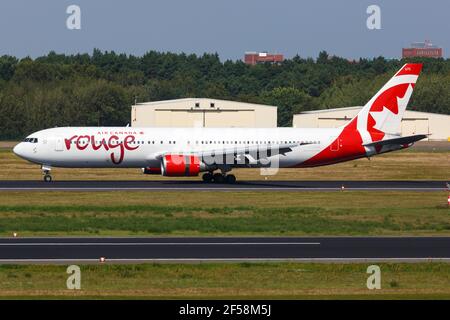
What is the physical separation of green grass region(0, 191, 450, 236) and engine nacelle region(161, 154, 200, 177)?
605cm

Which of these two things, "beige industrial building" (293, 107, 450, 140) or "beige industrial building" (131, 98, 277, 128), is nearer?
"beige industrial building" (131, 98, 277, 128)

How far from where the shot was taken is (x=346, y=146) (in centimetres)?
6706

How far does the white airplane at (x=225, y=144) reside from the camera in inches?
2562

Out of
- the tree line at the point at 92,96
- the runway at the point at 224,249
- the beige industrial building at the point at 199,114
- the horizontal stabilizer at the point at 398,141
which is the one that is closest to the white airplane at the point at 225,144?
the horizontal stabilizer at the point at 398,141

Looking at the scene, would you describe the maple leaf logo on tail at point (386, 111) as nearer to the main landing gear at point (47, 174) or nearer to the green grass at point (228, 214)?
the green grass at point (228, 214)

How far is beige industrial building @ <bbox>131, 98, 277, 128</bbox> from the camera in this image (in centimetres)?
12962

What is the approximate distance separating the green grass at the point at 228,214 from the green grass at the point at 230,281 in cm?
933

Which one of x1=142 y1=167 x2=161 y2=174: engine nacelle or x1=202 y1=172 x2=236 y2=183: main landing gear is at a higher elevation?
x1=142 y1=167 x2=161 y2=174: engine nacelle

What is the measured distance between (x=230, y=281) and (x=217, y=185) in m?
36.3

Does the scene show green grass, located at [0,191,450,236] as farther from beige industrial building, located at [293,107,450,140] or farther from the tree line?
the tree line

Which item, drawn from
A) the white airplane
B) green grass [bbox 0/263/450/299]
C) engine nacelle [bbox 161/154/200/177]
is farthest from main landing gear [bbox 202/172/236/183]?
green grass [bbox 0/263/450/299]

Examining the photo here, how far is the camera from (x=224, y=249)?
113ft
